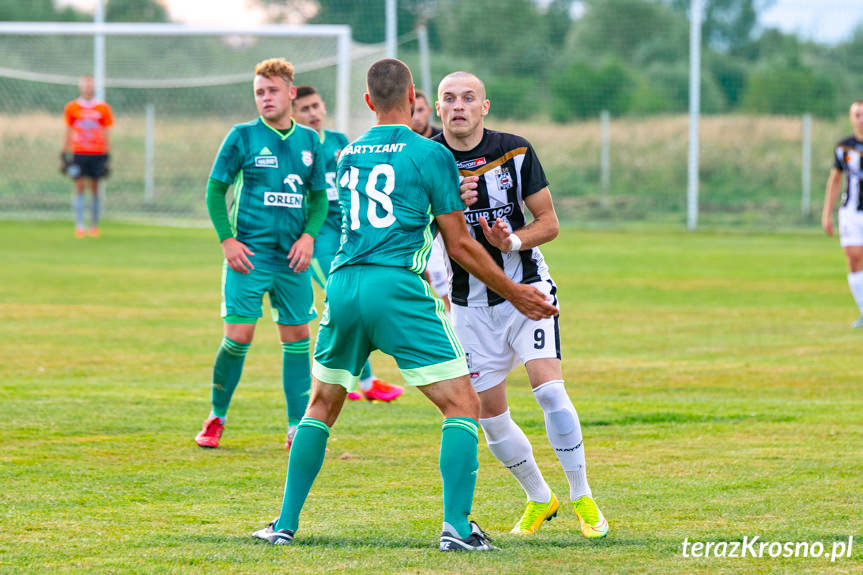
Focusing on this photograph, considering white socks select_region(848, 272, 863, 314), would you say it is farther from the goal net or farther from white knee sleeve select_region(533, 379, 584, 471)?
the goal net

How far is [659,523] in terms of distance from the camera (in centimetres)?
530

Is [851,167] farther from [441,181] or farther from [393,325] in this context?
[393,325]

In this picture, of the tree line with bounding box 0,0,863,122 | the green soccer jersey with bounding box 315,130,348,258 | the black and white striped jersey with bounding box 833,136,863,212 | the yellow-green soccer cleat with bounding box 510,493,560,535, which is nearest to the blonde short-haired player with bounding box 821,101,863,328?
the black and white striped jersey with bounding box 833,136,863,212

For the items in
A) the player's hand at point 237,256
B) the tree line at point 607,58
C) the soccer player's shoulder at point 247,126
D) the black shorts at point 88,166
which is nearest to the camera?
the player's hand at point 237,256

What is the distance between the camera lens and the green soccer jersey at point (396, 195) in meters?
4.79

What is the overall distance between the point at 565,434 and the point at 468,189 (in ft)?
3.92

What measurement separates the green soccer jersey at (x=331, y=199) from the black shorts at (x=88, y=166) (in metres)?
16.2

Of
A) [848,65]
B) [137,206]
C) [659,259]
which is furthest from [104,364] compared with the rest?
[848,65]

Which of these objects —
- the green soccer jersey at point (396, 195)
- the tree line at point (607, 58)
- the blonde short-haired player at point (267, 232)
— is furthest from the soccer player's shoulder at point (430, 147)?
the tree line at point (607, 58)

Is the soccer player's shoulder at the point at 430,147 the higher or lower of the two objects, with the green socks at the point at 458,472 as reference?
higher

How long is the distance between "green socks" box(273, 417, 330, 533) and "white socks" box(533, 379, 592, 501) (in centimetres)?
105

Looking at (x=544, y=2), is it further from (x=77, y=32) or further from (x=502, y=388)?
(x=502, y=388)

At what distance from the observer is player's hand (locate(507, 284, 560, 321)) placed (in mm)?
5082

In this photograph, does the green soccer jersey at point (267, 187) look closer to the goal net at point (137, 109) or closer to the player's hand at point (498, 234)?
the player's hand at point (498, 234)
